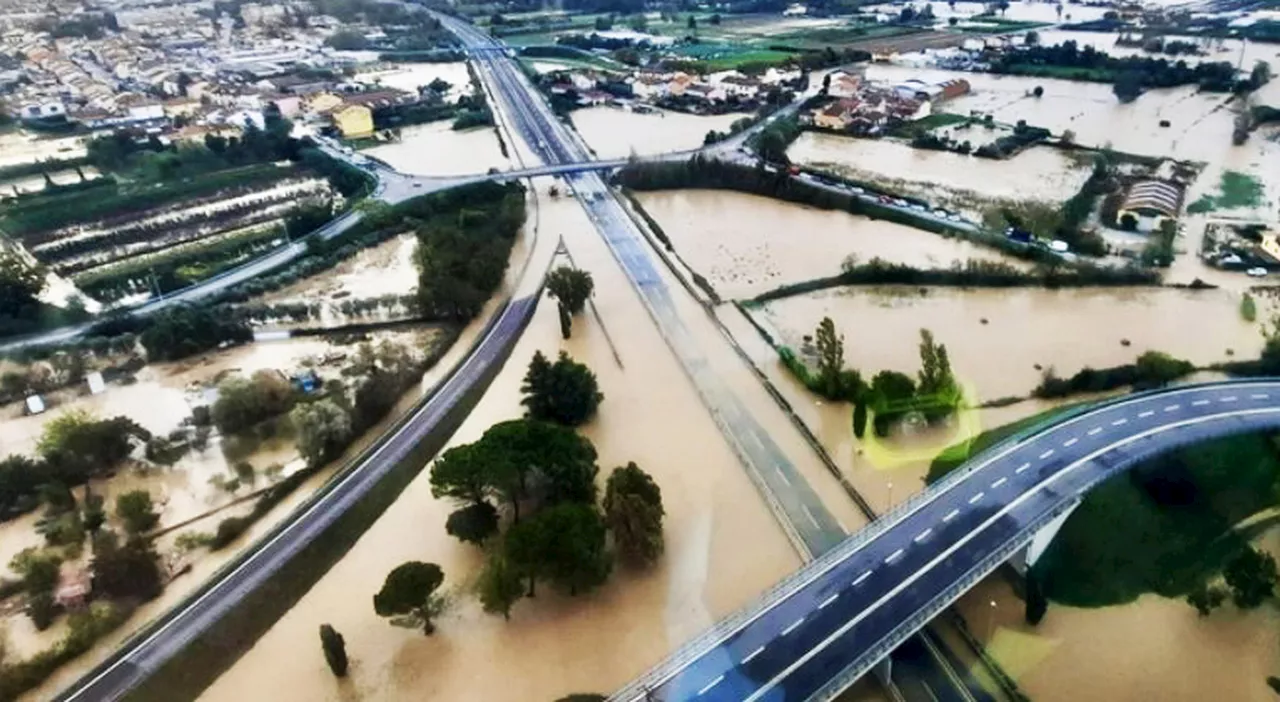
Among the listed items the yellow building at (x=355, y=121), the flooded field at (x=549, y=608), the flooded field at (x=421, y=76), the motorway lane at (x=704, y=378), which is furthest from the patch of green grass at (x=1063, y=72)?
the flooded field at (x=549, y=608)

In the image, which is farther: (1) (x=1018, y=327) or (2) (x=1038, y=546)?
(1) (x=1018, y=327)

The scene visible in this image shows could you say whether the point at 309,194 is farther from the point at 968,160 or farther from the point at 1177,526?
the point at 1177,526

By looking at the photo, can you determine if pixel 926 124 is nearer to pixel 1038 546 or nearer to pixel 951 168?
pixel 951 168

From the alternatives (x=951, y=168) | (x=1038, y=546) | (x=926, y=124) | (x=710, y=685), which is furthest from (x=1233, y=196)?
(x=710, y=685)

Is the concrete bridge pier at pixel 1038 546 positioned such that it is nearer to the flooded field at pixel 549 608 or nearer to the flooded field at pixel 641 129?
the flooded field at pixel 549 608

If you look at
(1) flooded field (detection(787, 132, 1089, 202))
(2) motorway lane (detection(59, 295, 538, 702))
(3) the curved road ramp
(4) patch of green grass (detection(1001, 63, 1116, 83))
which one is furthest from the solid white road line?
(4) patch of green grass (detection(1001, 63, 1116, 83))

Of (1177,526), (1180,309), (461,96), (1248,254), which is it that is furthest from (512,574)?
(461,96)
